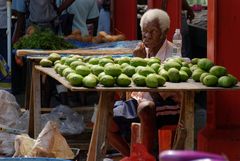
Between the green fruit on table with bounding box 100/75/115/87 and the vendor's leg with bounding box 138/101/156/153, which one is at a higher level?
the green fruit on table with bounding box 100/75/115/87

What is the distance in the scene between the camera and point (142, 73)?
465 centimetres

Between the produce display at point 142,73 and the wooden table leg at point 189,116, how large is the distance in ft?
0.37

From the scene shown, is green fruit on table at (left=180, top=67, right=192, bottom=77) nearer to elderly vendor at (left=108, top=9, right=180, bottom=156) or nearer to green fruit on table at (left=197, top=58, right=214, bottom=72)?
Answer: green fruit on table at (left=197, top=58, right=214, bottom=72)

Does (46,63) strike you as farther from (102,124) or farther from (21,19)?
(21,19)

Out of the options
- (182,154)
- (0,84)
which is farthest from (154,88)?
(0,84)

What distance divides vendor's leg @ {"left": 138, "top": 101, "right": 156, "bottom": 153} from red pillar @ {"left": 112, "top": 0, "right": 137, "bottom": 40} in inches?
213

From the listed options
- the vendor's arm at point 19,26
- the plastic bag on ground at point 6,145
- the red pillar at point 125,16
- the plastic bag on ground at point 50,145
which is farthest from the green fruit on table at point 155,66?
the vendor's arm at point 19,26

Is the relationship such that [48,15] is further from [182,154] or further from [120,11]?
[182,154]

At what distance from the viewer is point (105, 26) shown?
35.8 ft

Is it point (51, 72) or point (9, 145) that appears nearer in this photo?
point (51, 72)

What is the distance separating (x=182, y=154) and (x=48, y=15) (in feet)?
27.9

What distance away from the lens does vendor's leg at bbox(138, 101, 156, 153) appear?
17.0ft

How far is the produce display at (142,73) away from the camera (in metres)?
4.44

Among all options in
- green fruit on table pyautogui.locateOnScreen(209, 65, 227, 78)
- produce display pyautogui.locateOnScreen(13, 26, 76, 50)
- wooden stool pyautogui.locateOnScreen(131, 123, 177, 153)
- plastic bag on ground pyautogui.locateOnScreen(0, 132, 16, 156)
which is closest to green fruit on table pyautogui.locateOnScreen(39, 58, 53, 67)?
wooden stool pyautogui.locateOnScreen(131, 123, 177, 153)
